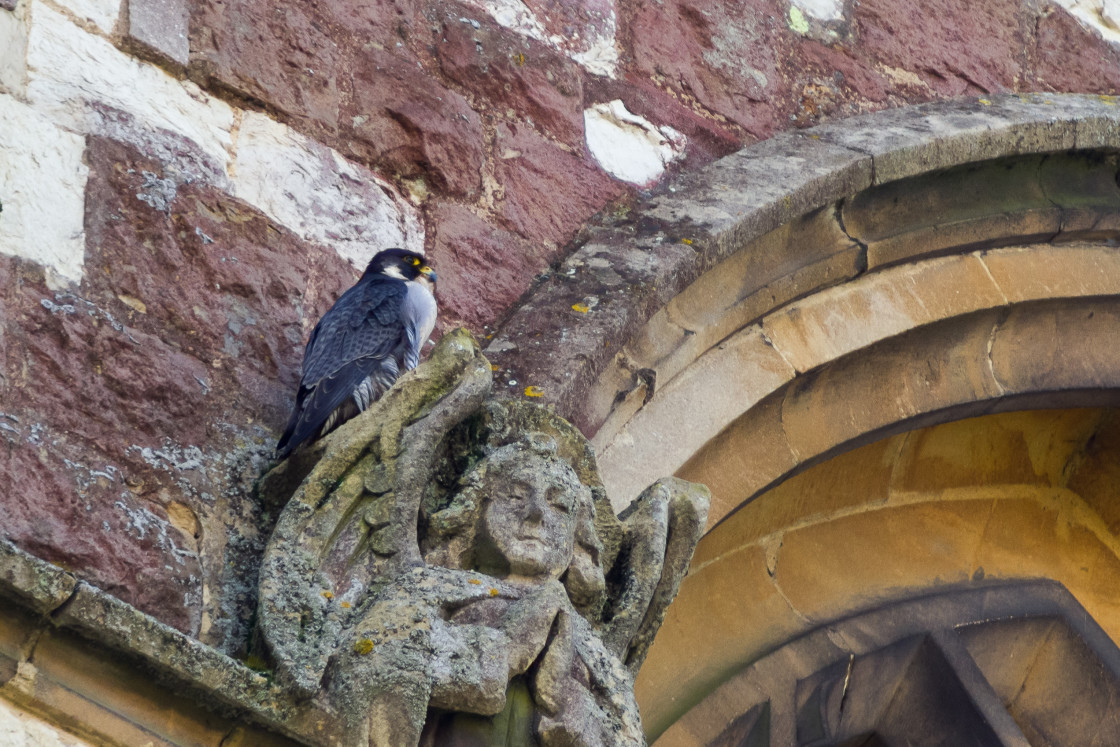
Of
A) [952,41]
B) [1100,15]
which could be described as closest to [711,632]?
[952,41]

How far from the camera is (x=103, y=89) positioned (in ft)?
7.73

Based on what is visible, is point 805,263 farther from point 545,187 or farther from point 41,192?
point 41,192

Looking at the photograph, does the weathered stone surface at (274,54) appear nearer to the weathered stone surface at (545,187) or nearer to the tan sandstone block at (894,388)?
the weathered stone surface at (545,187)

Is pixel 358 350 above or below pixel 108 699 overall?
above

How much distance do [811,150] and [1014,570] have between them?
1227mm

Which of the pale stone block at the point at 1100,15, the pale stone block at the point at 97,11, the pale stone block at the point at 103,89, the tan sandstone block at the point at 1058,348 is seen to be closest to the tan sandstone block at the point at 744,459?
the tan sandstone block at the point at 1058,348

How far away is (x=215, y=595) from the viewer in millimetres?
1973

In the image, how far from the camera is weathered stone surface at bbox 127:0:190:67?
8.08 ft

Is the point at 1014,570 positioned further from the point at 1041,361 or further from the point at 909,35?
the point at 909,35

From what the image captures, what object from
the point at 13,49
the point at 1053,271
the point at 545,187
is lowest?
the point at 13,49

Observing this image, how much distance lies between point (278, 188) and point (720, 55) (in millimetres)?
1243

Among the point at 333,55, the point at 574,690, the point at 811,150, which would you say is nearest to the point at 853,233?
the point at 811,150

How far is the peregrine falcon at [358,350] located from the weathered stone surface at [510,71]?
2.23ft

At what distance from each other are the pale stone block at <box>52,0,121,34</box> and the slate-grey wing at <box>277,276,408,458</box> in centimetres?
61
